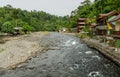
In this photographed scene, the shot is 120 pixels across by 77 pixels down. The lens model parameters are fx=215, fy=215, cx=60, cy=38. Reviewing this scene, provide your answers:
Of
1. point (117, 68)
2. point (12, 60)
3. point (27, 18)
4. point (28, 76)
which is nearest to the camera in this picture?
point (28, 76)

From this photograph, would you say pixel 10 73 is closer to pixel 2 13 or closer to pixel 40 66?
pixel 40 66

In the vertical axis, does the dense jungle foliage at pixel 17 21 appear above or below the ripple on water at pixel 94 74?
above

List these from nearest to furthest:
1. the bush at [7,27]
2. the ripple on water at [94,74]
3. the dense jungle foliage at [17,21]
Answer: the ripple on water at [94,74] < the bush at [7,27] < the dense jungle foliage at [17,21]

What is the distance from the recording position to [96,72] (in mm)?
25719

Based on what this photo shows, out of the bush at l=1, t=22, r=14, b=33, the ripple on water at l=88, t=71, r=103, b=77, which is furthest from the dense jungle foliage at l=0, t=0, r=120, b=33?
the ripple on water at l=88, t=71, r=103, b=77

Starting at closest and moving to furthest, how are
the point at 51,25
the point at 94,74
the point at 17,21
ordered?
the point at 94,74 < the point at 17,21 < the point at 51,25

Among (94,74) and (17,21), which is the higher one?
(17,21)

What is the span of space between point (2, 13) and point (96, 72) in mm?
121196

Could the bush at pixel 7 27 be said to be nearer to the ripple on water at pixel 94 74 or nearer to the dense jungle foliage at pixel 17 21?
the dense jungle foliage at pixel 17 21

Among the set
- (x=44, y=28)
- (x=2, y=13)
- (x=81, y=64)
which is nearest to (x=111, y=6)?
(x=81, y=64)

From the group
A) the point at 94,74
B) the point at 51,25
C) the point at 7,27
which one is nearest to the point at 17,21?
the point at 7,27

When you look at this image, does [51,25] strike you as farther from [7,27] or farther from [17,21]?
[7,27]

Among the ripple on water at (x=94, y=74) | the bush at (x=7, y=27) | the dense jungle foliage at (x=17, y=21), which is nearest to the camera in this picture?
the ripple on water at (x=94, y=74)

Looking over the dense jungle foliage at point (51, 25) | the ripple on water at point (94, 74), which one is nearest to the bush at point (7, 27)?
the dense jungle foliage at point (51, 25)
